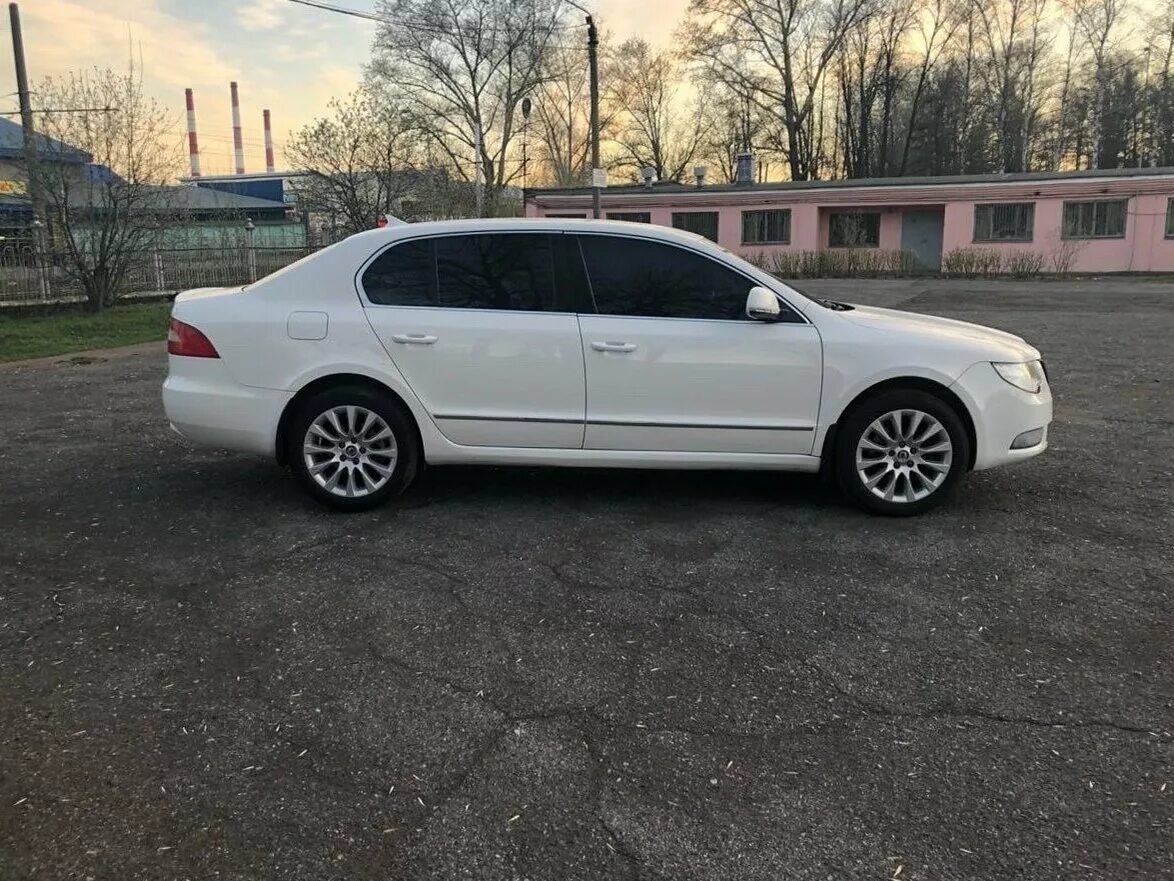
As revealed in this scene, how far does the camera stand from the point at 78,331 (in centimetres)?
1521

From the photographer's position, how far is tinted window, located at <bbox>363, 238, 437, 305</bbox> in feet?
16.7

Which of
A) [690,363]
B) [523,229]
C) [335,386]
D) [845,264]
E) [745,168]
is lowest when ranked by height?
[335,386]

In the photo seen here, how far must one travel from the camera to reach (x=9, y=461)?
21.1 ft

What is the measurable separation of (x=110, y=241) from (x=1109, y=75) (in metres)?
52.2

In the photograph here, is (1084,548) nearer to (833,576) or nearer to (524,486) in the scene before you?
(833,576)

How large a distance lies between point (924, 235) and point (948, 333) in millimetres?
31843

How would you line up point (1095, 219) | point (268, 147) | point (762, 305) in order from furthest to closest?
point (268, 147), point (1095, 219), point (762, 305)

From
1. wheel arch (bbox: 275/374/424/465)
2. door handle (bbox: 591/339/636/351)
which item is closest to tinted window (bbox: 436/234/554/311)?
door handle (bbox: 591/339/636/351)

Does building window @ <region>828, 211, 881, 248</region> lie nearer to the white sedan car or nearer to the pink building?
the pink building

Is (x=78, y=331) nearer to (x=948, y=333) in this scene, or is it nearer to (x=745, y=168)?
(x=948, y=333)

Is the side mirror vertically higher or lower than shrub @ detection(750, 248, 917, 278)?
lower

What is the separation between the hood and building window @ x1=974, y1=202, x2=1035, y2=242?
30283mm

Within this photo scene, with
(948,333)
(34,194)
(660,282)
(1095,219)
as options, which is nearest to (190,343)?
(660,282)

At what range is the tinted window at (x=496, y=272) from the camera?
16.6 feet
